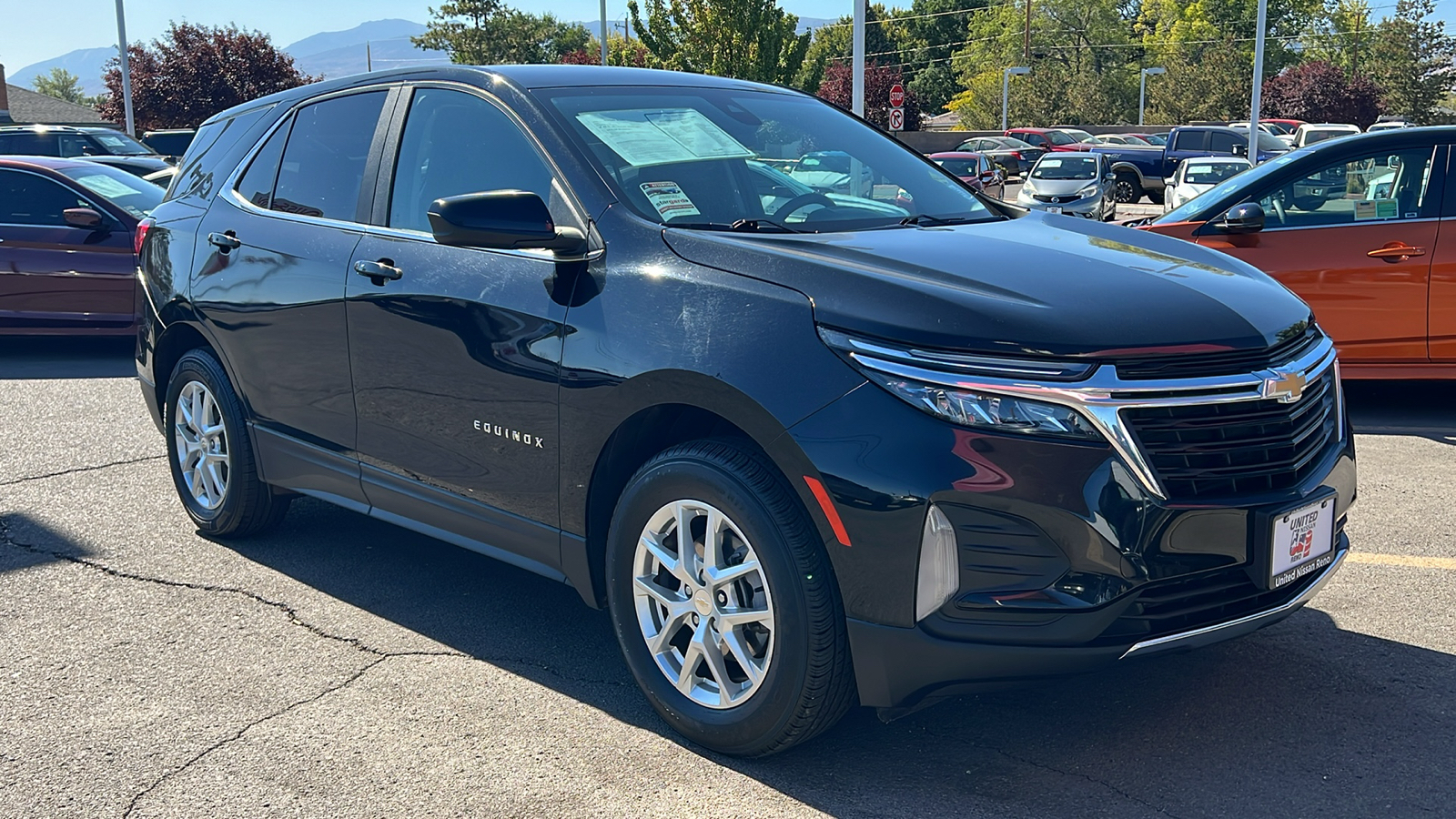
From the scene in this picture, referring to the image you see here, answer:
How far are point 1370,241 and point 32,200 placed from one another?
31.9 feet

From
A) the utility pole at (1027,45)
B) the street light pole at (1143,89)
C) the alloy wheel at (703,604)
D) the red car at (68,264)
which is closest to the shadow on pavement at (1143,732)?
the alloy wheel at (703,604)

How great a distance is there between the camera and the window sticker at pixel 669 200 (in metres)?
3.69

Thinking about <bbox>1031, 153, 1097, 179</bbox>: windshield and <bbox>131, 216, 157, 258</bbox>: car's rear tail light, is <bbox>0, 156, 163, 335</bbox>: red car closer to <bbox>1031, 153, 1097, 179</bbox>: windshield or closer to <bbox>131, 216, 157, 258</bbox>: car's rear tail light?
<bbox>131, 216, 157, 258</bbox>: car's rear tail light

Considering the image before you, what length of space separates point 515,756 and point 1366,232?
5.78m

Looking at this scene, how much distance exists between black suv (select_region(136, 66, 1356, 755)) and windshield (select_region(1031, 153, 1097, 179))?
21327mm

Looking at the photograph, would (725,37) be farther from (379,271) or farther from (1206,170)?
(379,271)

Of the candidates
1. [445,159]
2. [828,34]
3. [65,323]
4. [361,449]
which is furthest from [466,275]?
[828,34]

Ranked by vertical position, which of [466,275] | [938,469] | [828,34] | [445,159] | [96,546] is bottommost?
[96,546]

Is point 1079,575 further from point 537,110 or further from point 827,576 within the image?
point 537,110

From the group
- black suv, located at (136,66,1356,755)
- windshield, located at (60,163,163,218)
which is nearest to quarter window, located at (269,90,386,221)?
black suv, located at (136,66,1356,755)

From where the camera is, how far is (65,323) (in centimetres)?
1027

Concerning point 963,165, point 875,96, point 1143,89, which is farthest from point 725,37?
point 1143,89

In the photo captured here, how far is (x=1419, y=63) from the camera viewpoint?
5197cm

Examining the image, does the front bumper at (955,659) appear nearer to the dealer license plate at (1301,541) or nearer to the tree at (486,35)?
the dealer license plate at (1301,541)
